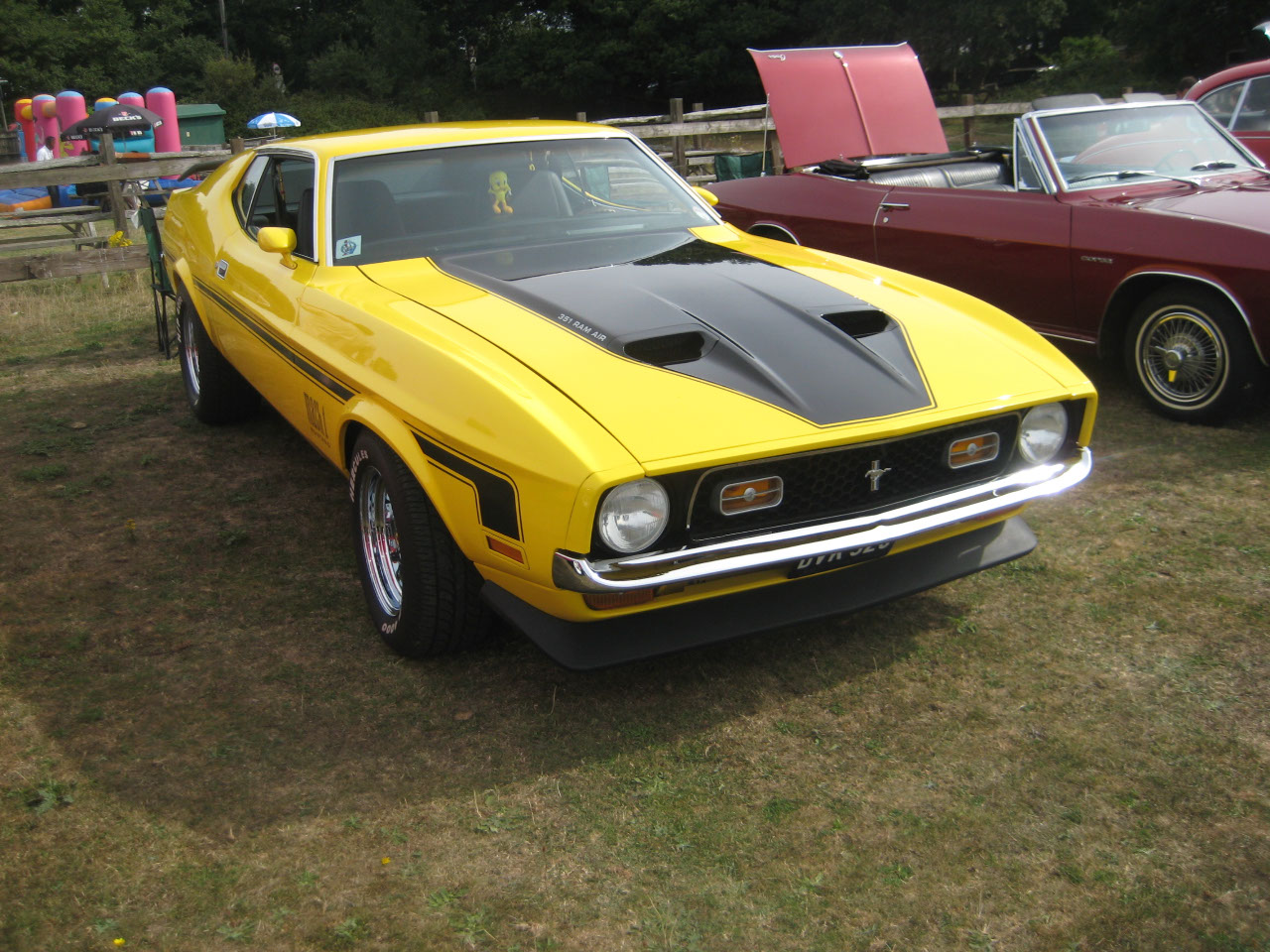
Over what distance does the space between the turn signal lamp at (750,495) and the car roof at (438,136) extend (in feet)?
6.82

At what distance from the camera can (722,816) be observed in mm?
2500

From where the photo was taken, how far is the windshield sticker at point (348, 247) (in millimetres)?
3658

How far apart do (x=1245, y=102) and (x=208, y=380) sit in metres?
7.25

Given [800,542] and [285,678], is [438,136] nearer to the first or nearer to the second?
[285,678]

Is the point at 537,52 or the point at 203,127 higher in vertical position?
the point at 537,52

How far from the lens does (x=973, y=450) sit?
117 inches

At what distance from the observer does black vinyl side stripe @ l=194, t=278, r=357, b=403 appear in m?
3.29

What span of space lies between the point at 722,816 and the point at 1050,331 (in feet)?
12.6

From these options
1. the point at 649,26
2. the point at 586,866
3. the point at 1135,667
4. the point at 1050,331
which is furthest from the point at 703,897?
the point at 649,26

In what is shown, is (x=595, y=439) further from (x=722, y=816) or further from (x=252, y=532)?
(x=252, y=532)

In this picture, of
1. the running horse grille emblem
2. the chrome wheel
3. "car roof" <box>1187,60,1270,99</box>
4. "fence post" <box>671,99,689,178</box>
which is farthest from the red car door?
"fence post" <box>671,99,689,178</box>

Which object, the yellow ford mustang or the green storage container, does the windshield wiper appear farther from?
the green storage container

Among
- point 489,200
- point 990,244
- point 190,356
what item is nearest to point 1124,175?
point 990,244

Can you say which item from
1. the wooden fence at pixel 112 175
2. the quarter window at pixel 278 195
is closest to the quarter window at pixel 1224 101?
the wooden fence at pixel 112 175
